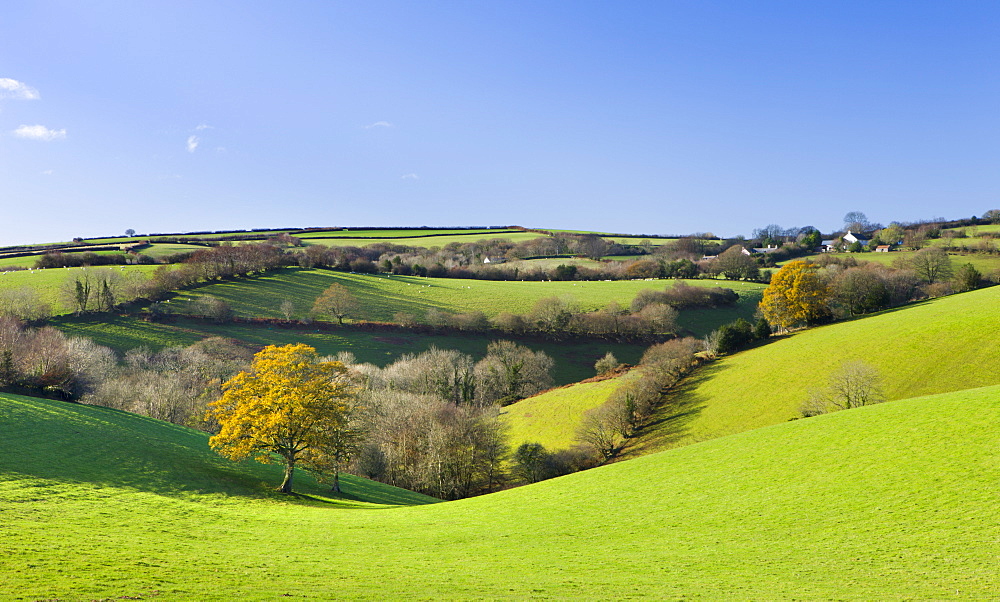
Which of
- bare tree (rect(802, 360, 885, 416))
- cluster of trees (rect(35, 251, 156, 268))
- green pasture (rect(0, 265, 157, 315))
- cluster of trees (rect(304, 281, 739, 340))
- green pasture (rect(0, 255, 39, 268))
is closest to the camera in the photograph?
bare tree (rect(802, 360, 885, 416))

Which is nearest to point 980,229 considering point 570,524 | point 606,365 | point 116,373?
point 606,365

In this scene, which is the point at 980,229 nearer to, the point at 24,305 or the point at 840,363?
the point at 840,363

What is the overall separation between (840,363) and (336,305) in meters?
97.7

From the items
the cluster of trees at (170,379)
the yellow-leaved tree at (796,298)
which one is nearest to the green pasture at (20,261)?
the cluster of trees at (170,379)

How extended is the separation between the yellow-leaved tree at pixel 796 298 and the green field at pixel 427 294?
2583cm

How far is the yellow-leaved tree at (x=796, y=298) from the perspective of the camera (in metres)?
89.7

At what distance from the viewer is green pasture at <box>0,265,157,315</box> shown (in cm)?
11149

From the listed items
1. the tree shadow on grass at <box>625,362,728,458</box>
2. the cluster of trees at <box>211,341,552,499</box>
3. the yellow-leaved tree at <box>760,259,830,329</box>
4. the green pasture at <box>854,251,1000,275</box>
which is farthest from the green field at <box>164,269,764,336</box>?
the tree shadow on grass at <box>625,362,728,458</box>

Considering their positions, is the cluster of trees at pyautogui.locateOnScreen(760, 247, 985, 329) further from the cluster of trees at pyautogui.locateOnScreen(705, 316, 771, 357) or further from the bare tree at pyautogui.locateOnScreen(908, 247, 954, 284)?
the cluster of trees at pyautogui.locateOnScreen(705, 316, 771, 357)

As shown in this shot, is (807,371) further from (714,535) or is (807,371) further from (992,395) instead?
(714,535)

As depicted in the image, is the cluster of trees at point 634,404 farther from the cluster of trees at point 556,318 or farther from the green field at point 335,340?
the cluster of trees at point 556,318

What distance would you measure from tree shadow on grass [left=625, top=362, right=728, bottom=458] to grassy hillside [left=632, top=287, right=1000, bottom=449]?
150mm

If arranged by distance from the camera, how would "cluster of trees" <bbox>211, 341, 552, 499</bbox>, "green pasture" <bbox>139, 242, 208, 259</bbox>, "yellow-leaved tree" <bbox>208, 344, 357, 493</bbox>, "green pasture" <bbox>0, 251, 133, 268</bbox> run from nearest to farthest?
1. "yellow-leaved tree" <bbox>208, 344, 357, 493</bbox>
2. "cluster of trees" <bbox>211, 341, 552, 499</bbox>
3. "green pasture" <bbox>0, 251, 133, 268</bbox>
4. "green pasture" <bbox>139, 242, 208, 259</bbox>

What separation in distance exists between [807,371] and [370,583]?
211 ft
